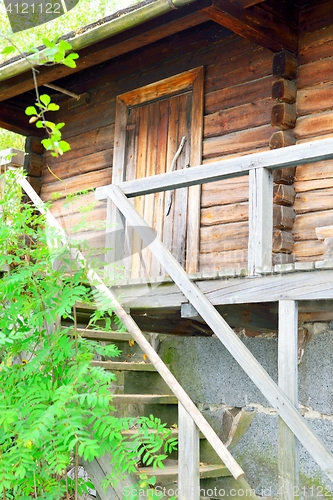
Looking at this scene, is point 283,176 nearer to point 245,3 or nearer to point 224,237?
point 224,237

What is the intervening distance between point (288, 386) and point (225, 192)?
98.3 inches

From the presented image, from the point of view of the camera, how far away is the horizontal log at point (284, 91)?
545 centimetres

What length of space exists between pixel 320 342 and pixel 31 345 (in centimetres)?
236

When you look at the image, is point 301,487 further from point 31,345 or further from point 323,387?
point 31,345

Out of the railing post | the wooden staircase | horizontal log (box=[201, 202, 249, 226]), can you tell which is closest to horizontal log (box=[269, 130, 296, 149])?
horizontal log (box=[201, 202, 249, 226])

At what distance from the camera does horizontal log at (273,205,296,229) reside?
17.3ft

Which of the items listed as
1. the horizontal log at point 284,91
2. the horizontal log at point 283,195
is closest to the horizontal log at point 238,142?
the horizontal log at point 284,91

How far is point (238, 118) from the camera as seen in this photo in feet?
19.5

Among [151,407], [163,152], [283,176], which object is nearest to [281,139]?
[283,176]

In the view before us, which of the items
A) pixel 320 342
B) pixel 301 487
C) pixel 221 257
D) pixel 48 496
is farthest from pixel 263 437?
pixel 48 496

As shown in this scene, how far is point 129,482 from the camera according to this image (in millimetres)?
3793

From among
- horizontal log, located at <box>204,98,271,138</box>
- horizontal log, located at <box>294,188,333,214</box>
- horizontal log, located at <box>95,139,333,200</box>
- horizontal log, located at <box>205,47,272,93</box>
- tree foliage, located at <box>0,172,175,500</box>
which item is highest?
horizontal log, located at <box>205,47,272,93</box>

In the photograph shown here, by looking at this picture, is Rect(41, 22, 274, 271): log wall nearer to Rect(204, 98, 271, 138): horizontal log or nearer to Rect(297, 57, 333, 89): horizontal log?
Rect(204, 98, 271, 138): horizontal log

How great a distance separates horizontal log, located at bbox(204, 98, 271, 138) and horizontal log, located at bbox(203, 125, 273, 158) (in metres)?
0.05
